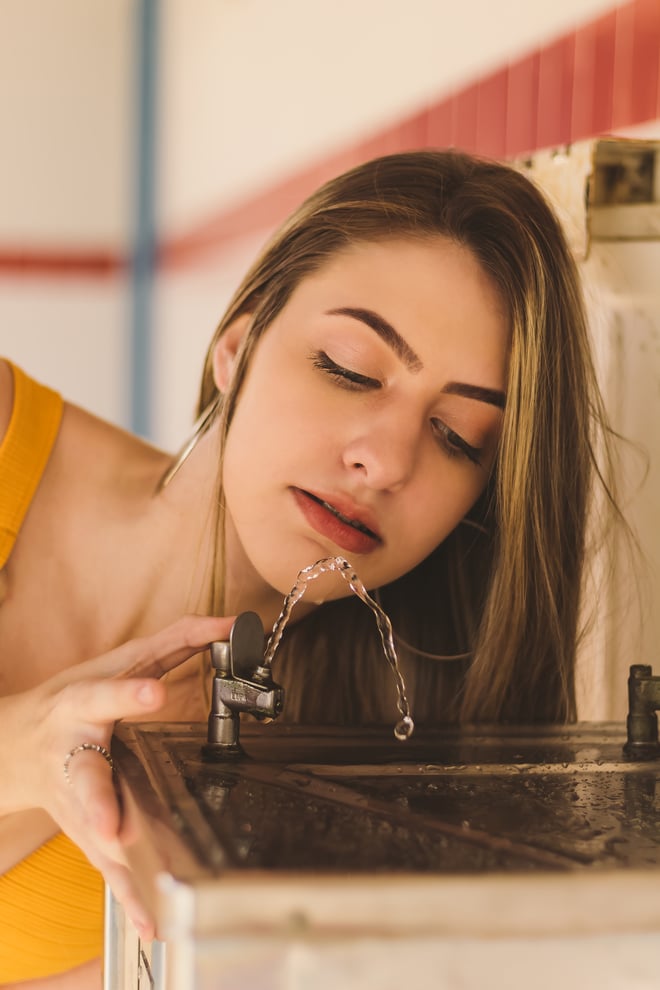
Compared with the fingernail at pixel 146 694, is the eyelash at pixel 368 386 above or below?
above

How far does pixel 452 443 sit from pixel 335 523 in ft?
0.54

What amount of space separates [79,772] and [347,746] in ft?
1.04

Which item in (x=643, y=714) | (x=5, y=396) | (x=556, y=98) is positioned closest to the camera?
(x=643, y=714)

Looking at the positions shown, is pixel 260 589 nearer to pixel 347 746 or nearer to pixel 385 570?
pixel 385 570

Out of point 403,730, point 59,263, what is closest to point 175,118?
point 59,263

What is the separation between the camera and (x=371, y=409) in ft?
4.27

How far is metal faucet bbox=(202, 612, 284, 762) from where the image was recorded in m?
1.03

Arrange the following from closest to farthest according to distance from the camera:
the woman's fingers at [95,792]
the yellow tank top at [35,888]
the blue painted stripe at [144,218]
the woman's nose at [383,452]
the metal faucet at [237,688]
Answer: the woman's fingers at [95,792], the metal faucet at [237,688], the woman's nose at [383,452], the yellow tank top at [35,888], the blue painted stripe at [144,218]

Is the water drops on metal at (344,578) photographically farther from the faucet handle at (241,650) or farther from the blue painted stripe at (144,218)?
the blue painted stripe at (144,218)

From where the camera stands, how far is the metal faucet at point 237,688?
1.03 meters

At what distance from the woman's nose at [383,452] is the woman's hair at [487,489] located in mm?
128

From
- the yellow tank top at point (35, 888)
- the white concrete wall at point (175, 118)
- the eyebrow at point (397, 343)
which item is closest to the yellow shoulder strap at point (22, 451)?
the yellow tank top at point (35, 888)

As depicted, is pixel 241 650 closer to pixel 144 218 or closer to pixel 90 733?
pixel 90 733

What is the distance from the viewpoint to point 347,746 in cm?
119
